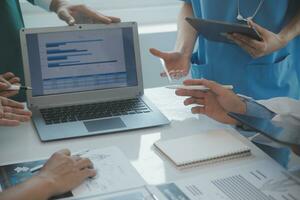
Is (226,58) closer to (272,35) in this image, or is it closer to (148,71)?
(272,35)

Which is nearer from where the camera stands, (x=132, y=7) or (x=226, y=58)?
(x=226, y=58)

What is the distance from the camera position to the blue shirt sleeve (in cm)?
129

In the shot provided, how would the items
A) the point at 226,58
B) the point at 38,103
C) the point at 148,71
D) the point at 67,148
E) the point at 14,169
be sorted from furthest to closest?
the point at 148,71 < the point at 226,58 < the point at 38,103 < the point at 67,148 < the point at 14,169

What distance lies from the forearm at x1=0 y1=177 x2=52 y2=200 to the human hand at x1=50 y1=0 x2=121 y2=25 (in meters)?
0.67

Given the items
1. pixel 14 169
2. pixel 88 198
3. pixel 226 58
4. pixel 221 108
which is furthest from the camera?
pixel 226 58

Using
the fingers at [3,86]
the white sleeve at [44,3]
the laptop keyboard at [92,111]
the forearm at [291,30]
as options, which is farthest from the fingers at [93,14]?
the forearm at [291,30]

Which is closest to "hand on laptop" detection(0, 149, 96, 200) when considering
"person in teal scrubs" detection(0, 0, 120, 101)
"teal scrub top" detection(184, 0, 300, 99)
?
"person in teal scrubs" detection(0, 0, 120, 101)

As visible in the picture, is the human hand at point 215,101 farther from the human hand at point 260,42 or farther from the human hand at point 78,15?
the human hand at point 78,15

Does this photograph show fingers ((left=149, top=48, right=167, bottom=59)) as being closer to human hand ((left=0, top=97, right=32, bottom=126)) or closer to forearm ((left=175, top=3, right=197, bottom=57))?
forearm ((left=175, top=3, right=197, bottom=57))

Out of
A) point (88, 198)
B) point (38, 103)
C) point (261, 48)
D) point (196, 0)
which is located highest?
point (196, 0)

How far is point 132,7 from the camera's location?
8.46 feet

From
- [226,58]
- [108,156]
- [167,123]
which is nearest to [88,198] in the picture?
[108,156]

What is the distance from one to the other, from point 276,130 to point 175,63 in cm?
64

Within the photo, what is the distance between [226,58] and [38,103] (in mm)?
680
